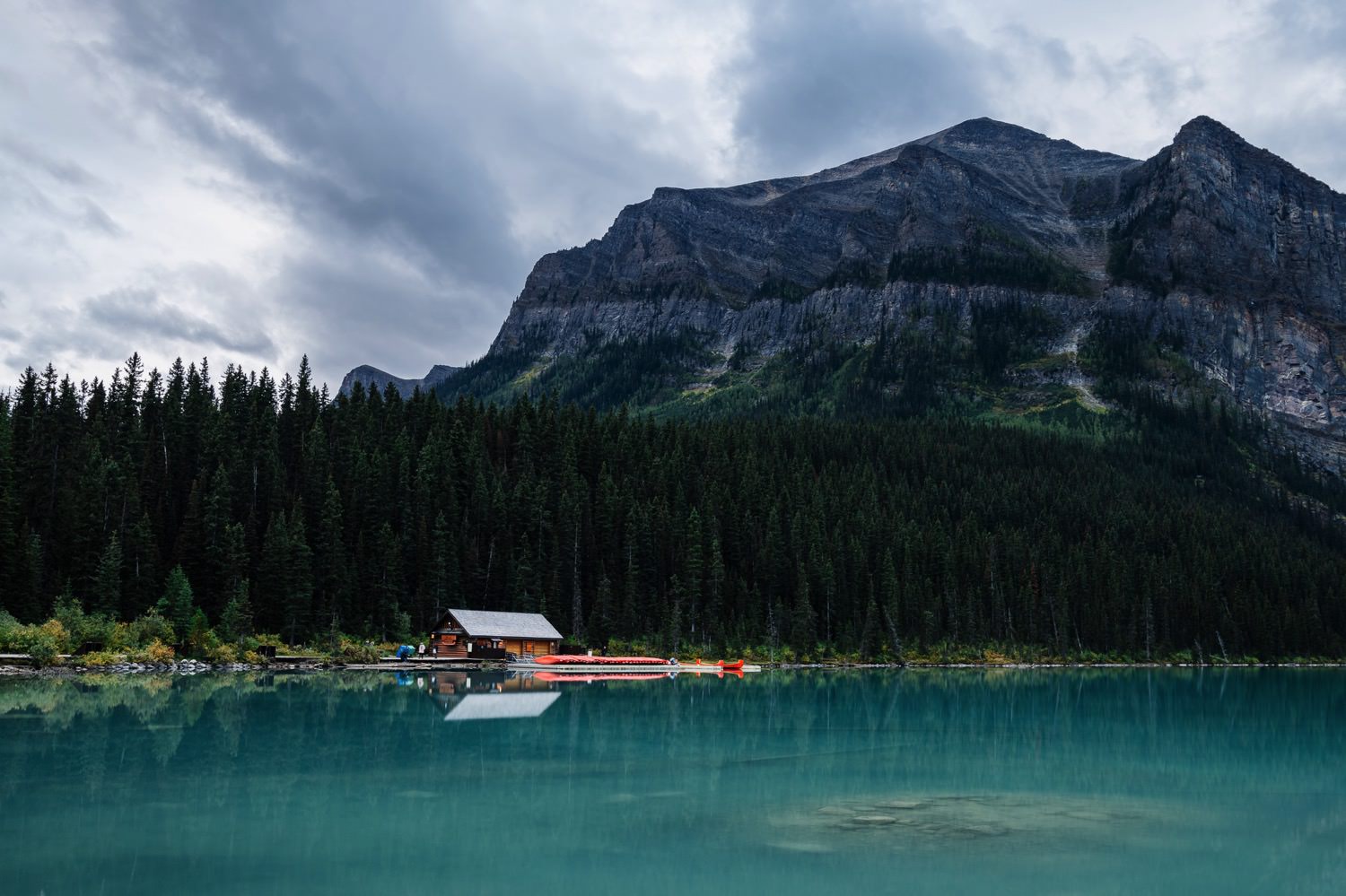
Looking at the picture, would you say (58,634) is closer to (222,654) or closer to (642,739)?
(222,654)

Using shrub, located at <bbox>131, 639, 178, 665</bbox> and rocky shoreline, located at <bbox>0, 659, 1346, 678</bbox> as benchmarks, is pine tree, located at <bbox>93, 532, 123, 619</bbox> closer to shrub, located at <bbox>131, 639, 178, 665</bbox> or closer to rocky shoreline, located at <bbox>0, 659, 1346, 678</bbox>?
shrub, located at <bbox>131, 639, 178, 665</bbox>

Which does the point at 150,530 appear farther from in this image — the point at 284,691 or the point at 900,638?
the point at 900,638

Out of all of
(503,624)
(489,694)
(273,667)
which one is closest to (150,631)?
(273,667)

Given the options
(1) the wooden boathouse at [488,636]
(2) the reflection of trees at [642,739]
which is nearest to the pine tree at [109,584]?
(2) the reflection of trees at [642,739]

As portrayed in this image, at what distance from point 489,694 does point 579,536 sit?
44127 mm

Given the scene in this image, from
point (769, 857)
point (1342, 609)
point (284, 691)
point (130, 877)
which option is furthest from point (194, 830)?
point (1342, 609)

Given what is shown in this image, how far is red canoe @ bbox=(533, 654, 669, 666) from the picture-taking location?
8270 centimetres

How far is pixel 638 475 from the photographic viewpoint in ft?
378

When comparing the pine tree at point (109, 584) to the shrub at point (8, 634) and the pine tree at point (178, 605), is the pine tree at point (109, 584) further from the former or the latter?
the shrub at point (8, 634)

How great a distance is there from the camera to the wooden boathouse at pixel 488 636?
8450 centimetres

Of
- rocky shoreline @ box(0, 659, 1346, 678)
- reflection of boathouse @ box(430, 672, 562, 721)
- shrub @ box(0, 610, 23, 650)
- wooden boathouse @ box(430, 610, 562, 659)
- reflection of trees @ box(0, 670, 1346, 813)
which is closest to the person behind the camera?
reflection of trees @ box(0, 670, 1346, 813)

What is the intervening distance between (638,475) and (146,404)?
52056 mm

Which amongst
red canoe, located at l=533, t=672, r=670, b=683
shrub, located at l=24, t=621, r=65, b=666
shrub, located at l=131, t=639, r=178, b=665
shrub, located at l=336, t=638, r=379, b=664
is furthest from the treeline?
red canoe, located at l=533, t=672, r=670, b=683

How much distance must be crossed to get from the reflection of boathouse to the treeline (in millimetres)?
17519
